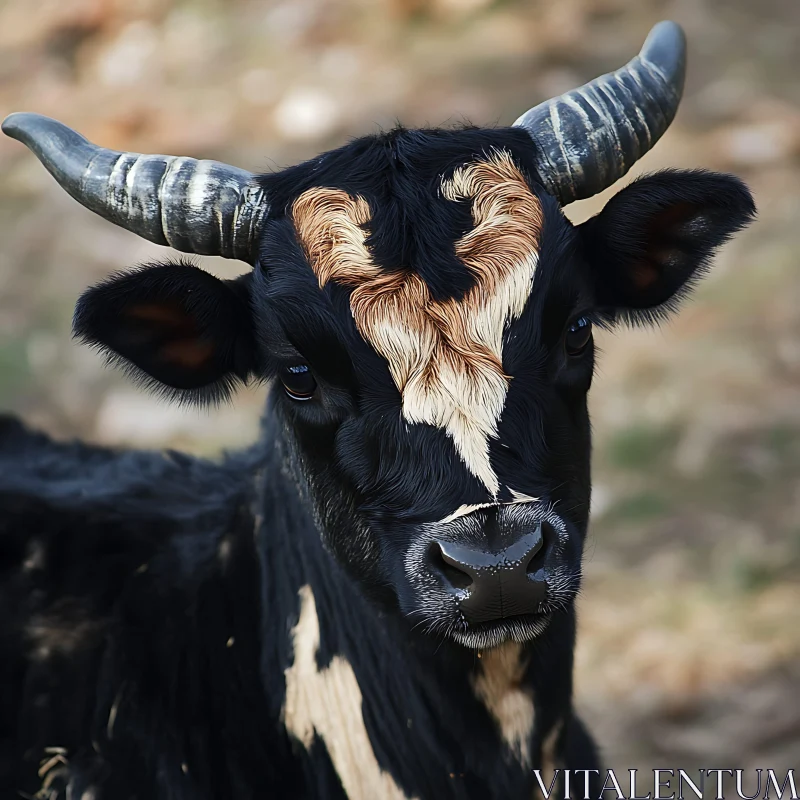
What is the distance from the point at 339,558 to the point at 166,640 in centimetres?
88

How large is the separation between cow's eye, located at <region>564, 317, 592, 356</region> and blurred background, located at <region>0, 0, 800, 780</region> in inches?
55.4

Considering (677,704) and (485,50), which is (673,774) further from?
(485,50)

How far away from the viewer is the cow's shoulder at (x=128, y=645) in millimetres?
4410

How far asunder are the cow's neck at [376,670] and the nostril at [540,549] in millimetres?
673

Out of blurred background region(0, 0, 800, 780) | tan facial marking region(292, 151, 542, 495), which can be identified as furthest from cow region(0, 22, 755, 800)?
blurred background region(0, 0, 800, 780)

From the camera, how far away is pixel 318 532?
4426 mm

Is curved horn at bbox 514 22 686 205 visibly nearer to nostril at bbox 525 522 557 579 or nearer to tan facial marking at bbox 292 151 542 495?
tan facial marking at bbox 292 151 542 495

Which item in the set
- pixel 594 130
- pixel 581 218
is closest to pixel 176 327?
pixel 594 130

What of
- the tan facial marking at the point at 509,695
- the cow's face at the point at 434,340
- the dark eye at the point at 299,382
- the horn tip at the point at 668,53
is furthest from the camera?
the horn tip at the point at 668,53

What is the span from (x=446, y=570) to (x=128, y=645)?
1653mm

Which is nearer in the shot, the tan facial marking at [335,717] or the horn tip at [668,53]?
the tan facial marking at [335,717]

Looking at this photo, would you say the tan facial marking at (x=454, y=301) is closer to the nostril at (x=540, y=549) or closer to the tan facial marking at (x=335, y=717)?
the nostril at (x=540, y=549)

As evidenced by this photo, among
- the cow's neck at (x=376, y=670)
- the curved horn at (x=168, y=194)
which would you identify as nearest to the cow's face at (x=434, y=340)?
the curved horn at (x=168, y=194)

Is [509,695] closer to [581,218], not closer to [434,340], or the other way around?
[434,340]
